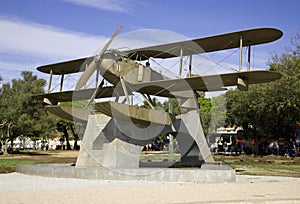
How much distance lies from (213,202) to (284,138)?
145ft

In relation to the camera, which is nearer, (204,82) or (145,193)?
(145,193)

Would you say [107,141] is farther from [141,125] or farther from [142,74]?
[142,74]

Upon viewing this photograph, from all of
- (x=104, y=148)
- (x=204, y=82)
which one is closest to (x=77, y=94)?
(x=104, y=148)

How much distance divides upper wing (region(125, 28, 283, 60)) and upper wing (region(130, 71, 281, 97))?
5.82ft

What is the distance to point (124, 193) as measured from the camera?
44.2 ft

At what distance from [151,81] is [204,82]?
2.74m

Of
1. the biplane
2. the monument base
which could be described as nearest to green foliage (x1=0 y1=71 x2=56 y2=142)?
the biplane

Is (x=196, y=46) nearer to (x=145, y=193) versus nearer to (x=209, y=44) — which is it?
(x=209, y=44)

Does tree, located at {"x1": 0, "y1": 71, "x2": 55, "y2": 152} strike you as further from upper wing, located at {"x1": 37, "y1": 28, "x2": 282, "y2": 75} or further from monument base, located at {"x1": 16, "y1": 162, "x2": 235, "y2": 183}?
monument base, located at {"x1": 16, "y1": 162, "x2": 235, "y2": 183}

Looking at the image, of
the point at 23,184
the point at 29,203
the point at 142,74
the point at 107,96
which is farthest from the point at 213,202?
the point at 107,96

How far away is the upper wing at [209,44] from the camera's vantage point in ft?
63.0

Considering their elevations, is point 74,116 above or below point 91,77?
below

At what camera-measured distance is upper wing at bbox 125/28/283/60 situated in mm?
19188

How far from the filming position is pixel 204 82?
68.5ft
